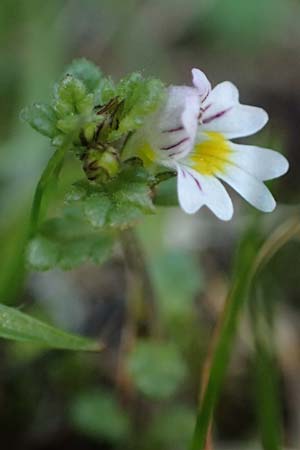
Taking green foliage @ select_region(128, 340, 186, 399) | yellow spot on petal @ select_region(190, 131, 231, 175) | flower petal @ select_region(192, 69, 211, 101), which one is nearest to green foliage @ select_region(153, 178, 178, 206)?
yellow spot on petal @ select_region(190, 131, 231, 175)

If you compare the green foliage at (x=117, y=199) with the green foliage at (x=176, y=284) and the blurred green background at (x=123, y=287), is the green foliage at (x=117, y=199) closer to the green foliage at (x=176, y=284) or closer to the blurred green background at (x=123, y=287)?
the blurred green background at (x=123, y=287)

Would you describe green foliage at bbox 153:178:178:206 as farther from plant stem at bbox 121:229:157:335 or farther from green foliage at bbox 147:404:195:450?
green foliage at bbox 147:404:195:450

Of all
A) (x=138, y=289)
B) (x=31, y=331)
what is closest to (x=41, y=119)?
(x=31, y=331)

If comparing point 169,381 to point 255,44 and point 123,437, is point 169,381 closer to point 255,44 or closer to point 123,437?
point 123,437

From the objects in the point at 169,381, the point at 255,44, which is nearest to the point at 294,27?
the point at 255,44

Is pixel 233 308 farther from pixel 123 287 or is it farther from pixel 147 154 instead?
pixel 123 287

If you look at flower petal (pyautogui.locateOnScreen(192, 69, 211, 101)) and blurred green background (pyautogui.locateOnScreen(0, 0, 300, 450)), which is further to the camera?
blurred green background (pyautogui.locateOnScreen(0, 0, 300, 450))
